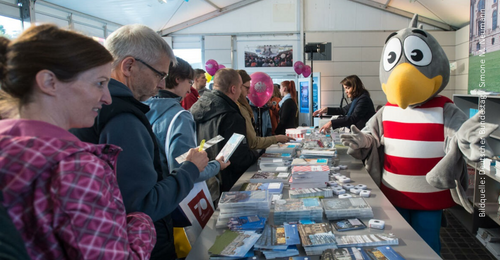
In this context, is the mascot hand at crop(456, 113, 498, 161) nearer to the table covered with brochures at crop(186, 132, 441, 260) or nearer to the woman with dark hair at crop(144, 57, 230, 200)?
the table covered with brochures at crop(186, 132, 441, 260)

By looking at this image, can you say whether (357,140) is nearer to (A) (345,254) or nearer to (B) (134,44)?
(A) (345,254)

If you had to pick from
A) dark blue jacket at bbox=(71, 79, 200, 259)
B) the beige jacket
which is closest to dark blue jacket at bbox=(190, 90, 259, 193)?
the beige jacket

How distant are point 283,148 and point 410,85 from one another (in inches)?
48.7

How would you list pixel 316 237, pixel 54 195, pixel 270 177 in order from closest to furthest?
pixel 54 195, pixel 316 237, pixel 270 177

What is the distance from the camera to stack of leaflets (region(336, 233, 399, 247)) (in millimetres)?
1220

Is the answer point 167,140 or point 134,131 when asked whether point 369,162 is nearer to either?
point 167,140

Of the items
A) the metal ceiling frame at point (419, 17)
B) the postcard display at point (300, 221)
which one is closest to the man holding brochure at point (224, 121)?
the postcard display at point (300, 221)

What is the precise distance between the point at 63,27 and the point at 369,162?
202 cm

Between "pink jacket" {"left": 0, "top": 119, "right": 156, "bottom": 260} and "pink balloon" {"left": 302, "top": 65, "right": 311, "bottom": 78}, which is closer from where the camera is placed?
"pink jacket" {"left": 0, "top": 119, "right": 156, "bottom": 260}

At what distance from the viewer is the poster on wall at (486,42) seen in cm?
358

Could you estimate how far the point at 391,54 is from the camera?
6.70 ft

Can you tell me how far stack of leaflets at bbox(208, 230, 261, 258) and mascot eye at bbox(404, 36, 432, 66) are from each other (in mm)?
1443

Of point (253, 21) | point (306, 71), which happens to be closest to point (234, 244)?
point (306, 71)

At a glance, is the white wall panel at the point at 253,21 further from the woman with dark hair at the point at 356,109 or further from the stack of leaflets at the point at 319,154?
the stack of leaflets at the point at 319,154
